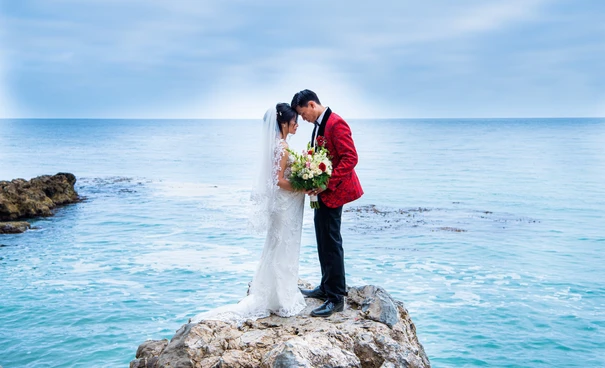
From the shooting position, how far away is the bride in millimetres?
6332

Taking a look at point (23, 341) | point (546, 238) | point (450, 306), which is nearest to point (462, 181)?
point (546, 238)

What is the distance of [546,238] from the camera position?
1998 cm

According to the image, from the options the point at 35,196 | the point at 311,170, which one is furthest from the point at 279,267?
the point at 35,196

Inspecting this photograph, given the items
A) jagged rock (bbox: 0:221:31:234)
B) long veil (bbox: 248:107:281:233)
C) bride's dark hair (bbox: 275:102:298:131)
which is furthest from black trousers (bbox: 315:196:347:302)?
jagged rock (bbox: 0:221:31:234)

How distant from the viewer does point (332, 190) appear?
6.34 metres

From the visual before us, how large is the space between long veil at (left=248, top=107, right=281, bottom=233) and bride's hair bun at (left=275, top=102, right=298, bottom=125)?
0.16 ft

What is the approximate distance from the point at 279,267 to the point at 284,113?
1.77 meters

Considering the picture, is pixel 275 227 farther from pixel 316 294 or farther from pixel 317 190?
pixel 316 294

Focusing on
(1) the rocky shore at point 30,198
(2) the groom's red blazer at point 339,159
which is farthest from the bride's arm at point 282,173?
(1) the rocky shore at point 30,198

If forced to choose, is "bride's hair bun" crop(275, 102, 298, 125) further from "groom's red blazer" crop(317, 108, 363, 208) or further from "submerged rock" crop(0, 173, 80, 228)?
"submerged rock" crop(0, 173, 80, 228)

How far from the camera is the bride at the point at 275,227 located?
6.33m

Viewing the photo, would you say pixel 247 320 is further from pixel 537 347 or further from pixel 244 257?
pixel 244 257

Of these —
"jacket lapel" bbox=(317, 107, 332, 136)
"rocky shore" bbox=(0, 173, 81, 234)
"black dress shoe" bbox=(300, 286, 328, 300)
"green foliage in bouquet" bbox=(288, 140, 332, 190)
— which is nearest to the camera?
"green foliage in bouquet" bbox=(288, 140, 332, 190)

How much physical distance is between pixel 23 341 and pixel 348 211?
15992 mm
